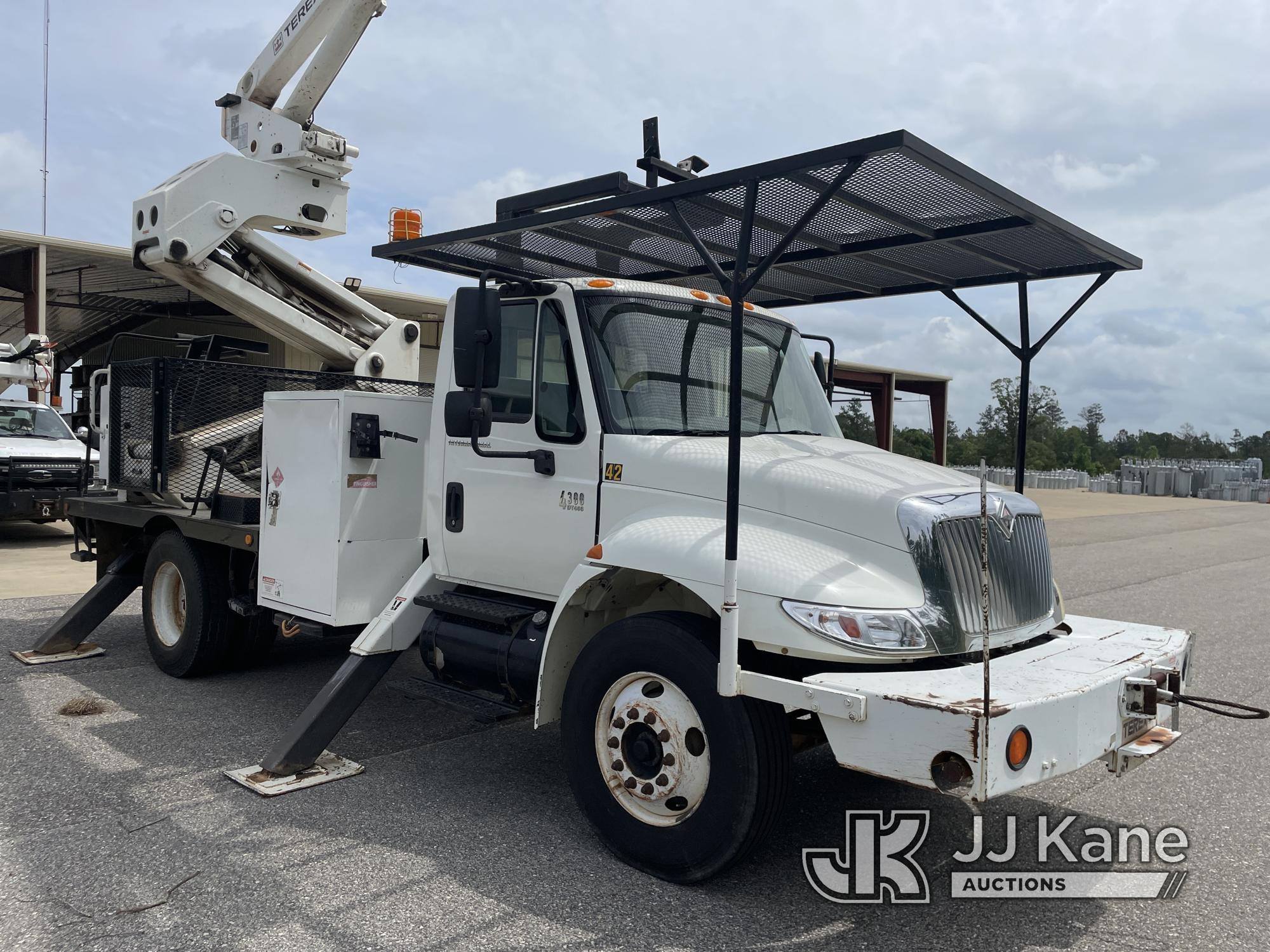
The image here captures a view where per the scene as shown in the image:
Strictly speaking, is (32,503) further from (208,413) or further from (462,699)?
(462,699)

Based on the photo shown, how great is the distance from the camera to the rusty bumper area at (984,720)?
123 inches

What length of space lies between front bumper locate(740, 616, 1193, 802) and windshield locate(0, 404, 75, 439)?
15106 mm

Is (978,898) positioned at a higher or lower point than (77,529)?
lower

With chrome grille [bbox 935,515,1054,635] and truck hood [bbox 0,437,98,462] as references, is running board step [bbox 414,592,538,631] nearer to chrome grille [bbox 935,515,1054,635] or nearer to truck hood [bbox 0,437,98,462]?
chrome grille [bbox 935,515,1054,635]

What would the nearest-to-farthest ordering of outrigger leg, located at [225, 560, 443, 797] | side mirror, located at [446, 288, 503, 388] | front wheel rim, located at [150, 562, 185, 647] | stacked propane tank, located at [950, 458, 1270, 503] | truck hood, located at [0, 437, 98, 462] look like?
1. side mirror, located at [446, 288, 503, 388]
2. outrigger leg, located at [225, 560, 443, 797]
3. front wheel rim, located at [150, 562, 185, 647]
4. truck hood, located at [0, 437, 98, 462]
5. stacked propane tank, located at [950, 458, 1270, 503]

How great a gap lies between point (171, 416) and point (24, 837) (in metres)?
3.26

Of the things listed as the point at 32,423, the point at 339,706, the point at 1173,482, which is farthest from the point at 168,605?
the point at 1173,482

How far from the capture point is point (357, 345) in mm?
7723

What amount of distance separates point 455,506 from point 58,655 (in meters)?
4.29

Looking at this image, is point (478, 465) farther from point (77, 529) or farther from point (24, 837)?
point (77, 529)

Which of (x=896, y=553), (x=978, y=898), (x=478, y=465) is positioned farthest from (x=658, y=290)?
(x=978, y=898)

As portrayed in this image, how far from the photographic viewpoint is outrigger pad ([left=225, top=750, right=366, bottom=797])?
4762mm

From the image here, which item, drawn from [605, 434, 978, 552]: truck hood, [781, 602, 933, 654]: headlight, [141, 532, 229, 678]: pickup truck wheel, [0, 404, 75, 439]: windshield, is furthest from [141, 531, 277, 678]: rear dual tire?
[0, 404, 75, 439]: windshield

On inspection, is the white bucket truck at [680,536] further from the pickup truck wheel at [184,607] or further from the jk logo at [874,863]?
the jk logo at [874,863]
